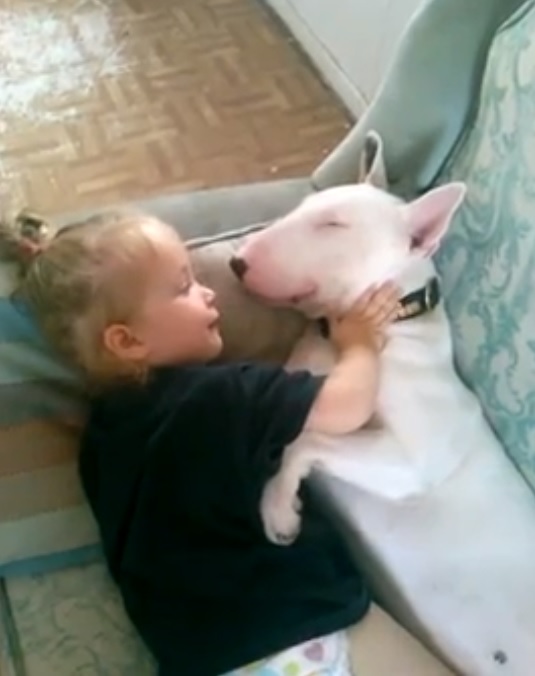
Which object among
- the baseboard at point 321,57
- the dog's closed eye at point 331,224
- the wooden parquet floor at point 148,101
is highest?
the dog's closed eye at point 331,224

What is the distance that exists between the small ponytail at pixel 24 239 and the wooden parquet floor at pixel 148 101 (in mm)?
878

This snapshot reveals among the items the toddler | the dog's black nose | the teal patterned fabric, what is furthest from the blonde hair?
the teal patterned fabric

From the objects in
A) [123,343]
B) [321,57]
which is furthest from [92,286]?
[321,57]

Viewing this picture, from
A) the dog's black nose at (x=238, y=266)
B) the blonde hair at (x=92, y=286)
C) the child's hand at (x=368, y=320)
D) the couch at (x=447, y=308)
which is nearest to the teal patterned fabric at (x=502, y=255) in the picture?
the couch at (x=447, y=308)

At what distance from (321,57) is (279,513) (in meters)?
1.64

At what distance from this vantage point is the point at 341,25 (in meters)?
2.57

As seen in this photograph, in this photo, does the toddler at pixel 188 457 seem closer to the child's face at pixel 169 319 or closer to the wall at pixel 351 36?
the child's face at pixel 169 319

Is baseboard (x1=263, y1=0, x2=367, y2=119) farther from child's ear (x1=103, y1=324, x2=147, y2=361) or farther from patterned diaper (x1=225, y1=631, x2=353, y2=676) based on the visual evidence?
patterned diaper (x1=225, y1=631, x2=353, y2=676)

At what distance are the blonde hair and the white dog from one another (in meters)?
0.17

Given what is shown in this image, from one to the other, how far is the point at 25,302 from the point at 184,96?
134 cm

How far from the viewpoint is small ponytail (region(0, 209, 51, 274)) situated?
1321 mm

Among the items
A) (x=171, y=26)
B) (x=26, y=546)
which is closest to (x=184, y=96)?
(x=171, y=26)

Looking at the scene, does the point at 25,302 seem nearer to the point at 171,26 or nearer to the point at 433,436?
the point at 433,436

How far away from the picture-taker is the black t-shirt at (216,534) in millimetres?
1164
